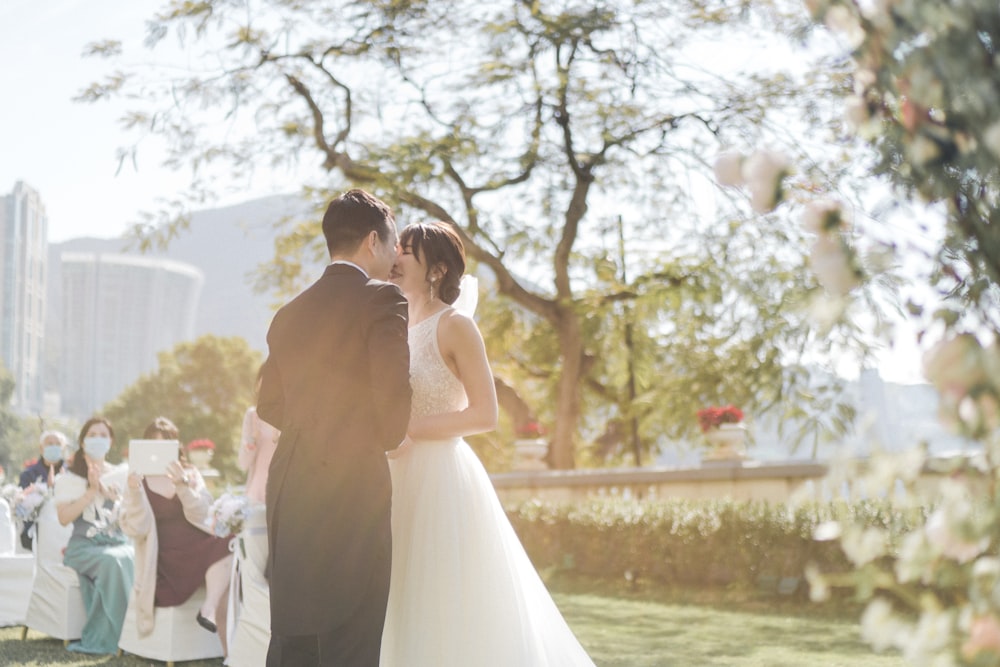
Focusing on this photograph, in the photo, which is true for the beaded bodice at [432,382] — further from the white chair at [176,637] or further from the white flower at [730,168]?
the white chair at [176,637]

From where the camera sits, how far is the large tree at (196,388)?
176ft

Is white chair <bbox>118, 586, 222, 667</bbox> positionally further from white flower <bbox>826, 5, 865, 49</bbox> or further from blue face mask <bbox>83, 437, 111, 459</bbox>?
white flower <bbox>826, 5, 865, 49</bbox>

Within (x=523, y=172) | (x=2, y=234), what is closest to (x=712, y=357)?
(x=523, y=172)

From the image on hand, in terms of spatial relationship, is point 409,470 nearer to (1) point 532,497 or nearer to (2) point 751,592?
(2) point 751,592

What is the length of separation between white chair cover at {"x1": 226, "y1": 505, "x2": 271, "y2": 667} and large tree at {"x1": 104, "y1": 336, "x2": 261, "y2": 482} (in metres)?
47.6

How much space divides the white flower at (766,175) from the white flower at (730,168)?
1.2 inches

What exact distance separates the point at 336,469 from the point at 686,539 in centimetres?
847

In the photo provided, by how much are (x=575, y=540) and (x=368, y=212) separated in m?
9.74

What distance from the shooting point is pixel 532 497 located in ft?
50.0

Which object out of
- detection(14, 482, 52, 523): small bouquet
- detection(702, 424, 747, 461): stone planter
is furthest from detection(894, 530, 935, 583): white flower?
detection(702, 424, 747, 461): stone planter

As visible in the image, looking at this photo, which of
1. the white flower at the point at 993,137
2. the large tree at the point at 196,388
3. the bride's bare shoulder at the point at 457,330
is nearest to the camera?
the white flower at the point at 993,137

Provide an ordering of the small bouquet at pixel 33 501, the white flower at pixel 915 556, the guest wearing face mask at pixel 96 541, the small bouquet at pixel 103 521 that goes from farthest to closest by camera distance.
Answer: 1. the small bouquet at pixel 33 501
2. the small bouquet at pixel 103 521
3. the guest wearing face mask at pixel 96 541
4. the white flower at pixel 915 556

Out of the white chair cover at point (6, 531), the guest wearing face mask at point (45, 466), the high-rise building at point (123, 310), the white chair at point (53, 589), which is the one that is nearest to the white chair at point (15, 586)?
the white chair cover at point (6, 531)

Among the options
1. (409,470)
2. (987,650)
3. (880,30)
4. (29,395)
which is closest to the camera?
(987,650)
